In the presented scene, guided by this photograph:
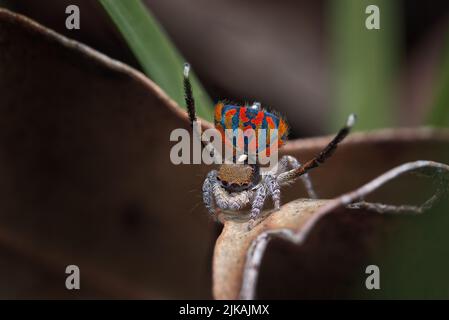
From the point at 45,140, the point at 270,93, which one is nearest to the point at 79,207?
the point at 45,140

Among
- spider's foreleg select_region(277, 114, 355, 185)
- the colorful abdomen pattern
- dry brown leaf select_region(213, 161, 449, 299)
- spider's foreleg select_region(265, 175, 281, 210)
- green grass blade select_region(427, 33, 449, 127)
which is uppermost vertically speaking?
green grass blade select_region(427, 33, 449, 127)

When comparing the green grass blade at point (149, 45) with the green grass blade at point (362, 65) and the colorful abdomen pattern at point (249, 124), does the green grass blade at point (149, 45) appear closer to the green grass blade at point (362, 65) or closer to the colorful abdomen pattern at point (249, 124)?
the colorful abdomen pattern at point (249, 124)

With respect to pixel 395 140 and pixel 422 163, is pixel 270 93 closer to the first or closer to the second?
pixel 395 140

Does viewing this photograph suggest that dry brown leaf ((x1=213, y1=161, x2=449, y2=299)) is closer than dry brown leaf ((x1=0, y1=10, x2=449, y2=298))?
Yes

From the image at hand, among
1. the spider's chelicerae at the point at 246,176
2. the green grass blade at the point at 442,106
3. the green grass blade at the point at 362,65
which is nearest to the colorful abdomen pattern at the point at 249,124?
the spider's chelicerae at the point at 246,176

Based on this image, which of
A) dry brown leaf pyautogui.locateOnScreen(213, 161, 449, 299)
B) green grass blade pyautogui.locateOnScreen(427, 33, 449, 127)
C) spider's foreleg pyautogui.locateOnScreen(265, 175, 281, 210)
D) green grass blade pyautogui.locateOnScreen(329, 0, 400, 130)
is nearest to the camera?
dry brown leaf pyautogui.locateOnScreen(213, 161, 449, 299)

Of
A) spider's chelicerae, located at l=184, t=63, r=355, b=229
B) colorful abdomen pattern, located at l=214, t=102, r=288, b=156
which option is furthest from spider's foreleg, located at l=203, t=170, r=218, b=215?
colorful abdomen pattern, located at l=214, t=102, r=288, b=156

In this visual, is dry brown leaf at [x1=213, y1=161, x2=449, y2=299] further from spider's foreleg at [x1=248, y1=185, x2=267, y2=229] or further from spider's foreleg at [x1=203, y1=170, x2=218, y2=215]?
spider's foreleg at [x1=203, y1=170, x2=218, y2=215]

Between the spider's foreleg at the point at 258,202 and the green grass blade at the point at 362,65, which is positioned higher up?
the green grass blade at the point at 362,65
